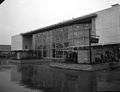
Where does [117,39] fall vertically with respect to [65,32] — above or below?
below

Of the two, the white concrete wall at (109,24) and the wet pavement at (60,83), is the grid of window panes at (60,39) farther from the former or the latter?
the wet pavement at (60,83)

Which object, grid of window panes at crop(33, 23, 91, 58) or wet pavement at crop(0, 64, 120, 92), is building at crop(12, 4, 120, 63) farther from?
wet pavement at crop(0, 64, 120, 92)

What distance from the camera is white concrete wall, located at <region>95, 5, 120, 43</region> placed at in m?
28.5

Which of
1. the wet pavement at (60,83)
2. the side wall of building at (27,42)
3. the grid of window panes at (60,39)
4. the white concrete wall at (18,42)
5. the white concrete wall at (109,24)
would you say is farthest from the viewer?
the white concrete wall at (18,42)

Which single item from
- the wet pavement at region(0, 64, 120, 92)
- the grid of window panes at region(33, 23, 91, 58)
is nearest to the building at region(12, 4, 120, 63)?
the grid of window panes at region(33, 23, 91, 58)

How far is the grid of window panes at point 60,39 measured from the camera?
118ft

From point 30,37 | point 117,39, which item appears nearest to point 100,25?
point 117,39

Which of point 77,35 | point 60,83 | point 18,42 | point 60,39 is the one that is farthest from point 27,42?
point 60,83

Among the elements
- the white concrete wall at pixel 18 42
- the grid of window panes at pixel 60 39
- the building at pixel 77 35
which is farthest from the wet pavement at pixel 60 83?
the white concrete wall at pixel 18 42

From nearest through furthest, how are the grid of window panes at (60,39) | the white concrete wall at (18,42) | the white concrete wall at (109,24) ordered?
the white concrete wall at (109,24)
the grid of window panes at (60,39)
the white concrete wall at (18,42)

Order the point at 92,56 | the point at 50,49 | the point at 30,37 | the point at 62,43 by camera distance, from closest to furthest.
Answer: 1. the point at 92,56
2. the point at 62,43
3. the point at 50,49
4. the point at 30,37

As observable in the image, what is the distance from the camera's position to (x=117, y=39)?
28.4 m

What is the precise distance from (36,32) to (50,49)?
1061 centimetres

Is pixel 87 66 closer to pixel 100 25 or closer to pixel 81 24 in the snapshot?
pixel 100 25
